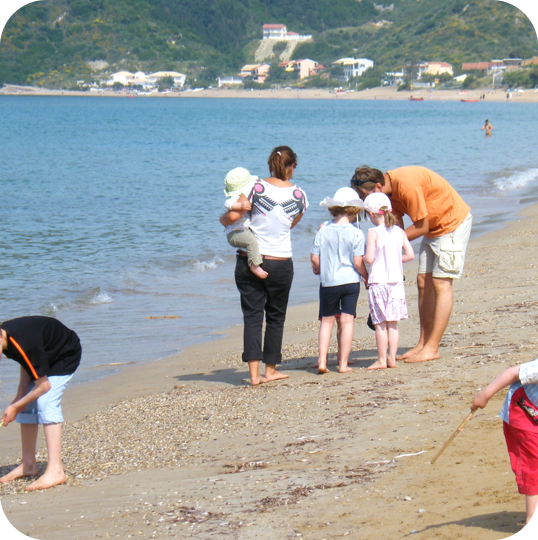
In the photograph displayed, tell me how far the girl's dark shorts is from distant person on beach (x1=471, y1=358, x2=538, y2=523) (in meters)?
2.60

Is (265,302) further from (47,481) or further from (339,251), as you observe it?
(47,481)

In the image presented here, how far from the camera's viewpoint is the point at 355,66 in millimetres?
153125

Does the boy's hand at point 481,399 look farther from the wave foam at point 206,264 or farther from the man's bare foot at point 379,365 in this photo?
the wave foam at point 206,264

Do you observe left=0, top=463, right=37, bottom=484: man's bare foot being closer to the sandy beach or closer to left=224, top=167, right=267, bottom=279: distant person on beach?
left=224, top=167, right=267, bottom=279: distant person on beach

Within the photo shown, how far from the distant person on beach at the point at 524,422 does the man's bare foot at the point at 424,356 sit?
266 centimetres

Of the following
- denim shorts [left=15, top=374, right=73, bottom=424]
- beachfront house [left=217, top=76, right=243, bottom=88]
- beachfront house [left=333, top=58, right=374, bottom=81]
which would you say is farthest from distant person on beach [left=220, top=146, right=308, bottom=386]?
beachfront house [left=217, top=76, right=243, bottom=88]

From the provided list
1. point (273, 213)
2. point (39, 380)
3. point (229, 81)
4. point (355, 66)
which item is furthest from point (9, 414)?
point (229, 81)

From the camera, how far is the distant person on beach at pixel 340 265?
5199 millimetres

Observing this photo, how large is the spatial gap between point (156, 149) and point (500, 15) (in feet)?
314

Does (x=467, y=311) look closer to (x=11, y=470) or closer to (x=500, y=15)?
(x=11, y=470)

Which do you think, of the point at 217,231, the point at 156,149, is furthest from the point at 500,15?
the point at 217,231

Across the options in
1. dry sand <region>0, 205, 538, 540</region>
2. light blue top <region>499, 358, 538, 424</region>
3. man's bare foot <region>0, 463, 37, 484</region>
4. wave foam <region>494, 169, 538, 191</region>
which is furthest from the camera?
wave foam <region>494, 169, 538, 191</region>

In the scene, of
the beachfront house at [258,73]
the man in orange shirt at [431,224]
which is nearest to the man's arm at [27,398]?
the man in orange shirt at [431,224]

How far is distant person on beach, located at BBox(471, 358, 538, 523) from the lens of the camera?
2.62 meters
